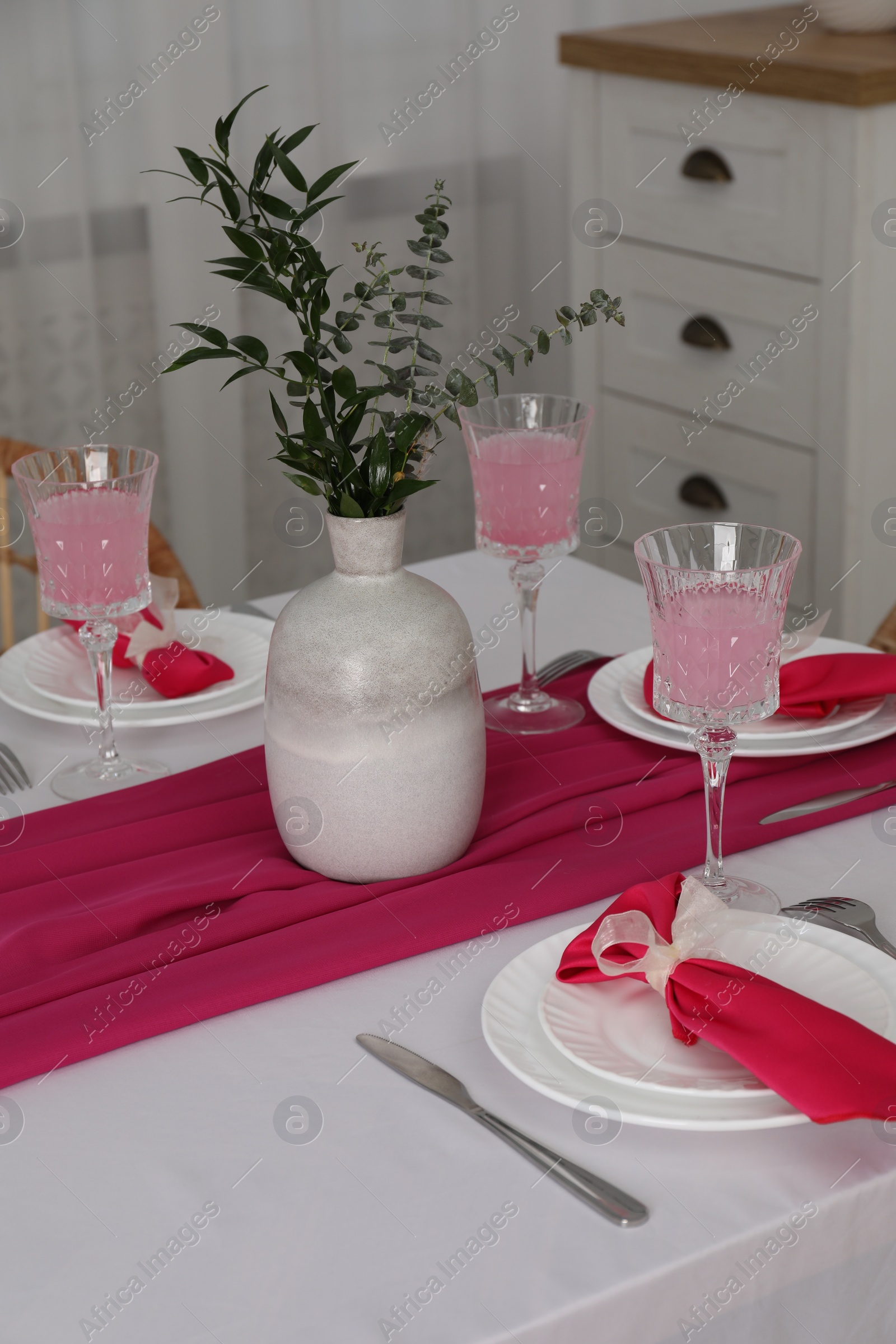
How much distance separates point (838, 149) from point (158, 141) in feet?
3.96

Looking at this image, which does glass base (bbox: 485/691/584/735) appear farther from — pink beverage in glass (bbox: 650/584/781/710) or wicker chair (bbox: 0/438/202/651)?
wicker chair (bbox: 0/438/202/651)

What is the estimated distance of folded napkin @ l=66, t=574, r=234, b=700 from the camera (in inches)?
50.1

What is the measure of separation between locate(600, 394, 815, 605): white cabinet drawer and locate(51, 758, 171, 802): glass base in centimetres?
155

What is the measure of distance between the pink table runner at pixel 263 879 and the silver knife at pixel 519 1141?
0.31 ft

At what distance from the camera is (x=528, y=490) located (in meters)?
1.21

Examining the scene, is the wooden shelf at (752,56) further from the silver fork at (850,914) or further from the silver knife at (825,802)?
the silver fork at (850,914)

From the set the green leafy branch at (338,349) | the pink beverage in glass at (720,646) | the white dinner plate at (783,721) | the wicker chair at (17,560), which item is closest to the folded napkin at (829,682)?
the white dinner plate at (783,721)

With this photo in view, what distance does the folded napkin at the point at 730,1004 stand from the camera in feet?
2.28

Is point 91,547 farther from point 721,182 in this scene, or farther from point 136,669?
point 721,182

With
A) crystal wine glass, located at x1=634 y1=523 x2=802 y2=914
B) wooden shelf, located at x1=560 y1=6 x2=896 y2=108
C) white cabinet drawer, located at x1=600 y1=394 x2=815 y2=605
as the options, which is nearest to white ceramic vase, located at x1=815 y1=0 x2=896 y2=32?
wooden shelf, located at x1=560 y1=6 x2=896 y2=108

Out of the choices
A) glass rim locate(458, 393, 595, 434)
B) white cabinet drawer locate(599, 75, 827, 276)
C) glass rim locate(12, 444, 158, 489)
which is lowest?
glass rim locate(12, 444, 158, 489)

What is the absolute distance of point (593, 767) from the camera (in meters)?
1.14

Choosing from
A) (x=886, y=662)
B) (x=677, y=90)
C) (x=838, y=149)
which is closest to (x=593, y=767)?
(x=886, y=662)

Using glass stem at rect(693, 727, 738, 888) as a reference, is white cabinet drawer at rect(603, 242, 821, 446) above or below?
above
